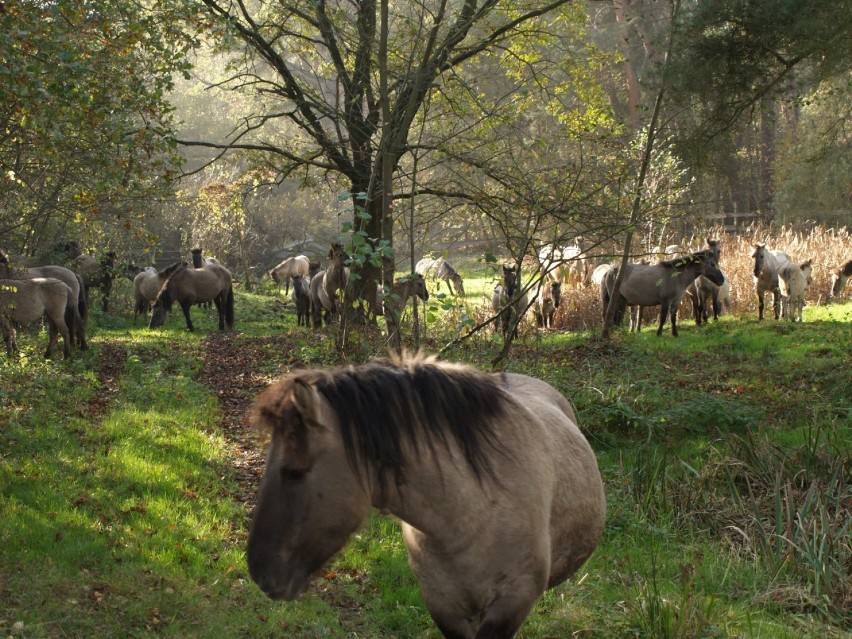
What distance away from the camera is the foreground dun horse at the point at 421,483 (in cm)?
329

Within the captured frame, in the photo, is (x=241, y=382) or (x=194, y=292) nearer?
(x=241, y=382)

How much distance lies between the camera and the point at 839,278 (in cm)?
2175

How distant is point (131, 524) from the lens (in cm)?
661

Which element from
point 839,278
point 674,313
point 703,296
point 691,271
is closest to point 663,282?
point 674,313

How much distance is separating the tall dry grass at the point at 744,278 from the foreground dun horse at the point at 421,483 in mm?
17361

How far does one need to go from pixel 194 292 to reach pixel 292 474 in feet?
65.8

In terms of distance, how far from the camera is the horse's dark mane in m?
3.43

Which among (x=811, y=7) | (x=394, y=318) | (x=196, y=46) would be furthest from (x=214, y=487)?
(x=811, y=7)

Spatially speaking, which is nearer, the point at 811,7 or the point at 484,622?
the point at 484,622

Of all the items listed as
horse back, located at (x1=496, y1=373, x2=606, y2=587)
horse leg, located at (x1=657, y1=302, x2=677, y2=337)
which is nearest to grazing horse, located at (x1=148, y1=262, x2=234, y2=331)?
horse leg, located at (x1=657, y1=302, x2=677, y2=337)

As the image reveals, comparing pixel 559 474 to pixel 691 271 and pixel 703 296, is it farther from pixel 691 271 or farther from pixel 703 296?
pixel 703 296

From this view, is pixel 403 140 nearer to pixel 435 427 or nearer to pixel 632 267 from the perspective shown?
pixel 435 427

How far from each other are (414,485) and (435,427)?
0.26 meters

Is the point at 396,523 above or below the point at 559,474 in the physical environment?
below
